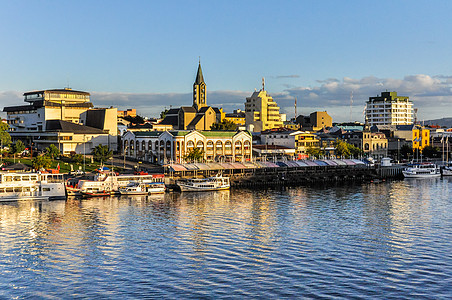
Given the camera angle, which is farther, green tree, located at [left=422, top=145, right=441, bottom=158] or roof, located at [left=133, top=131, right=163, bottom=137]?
green tree, located at [left=422, top=145, right=441, bottom=158]

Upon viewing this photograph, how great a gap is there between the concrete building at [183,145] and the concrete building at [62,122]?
30.9 feet

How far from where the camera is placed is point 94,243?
58531mm

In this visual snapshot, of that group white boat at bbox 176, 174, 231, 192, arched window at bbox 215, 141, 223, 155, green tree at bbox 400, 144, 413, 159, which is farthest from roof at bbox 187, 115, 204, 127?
white boat at bbox 176, 174, 231, 192

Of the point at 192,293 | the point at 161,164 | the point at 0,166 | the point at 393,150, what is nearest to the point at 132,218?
the point at 192,293

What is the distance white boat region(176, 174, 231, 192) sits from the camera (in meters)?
107

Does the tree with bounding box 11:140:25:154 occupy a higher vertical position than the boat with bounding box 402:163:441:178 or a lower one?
higher

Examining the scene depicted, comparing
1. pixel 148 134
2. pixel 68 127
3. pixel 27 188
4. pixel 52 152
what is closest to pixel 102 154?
pixel 52 152

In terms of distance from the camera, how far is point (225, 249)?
55969 mm

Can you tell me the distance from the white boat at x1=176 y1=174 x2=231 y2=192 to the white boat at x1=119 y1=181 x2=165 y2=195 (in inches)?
208

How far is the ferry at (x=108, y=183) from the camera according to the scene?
9662cm

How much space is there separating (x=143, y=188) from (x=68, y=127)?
55301 millimetres

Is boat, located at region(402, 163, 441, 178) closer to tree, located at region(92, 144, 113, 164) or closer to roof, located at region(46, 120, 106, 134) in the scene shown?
tree, located at region(92, 144, 113, 164)

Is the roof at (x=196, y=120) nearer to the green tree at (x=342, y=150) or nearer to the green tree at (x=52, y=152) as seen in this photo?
the green tree at (x=342, y=150)

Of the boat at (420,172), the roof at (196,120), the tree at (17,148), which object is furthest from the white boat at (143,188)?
the roof at (196,120)
